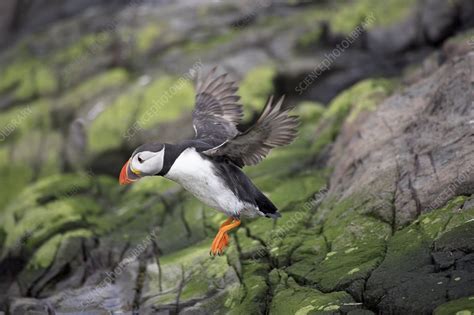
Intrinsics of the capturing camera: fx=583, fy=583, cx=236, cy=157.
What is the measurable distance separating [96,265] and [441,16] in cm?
1062

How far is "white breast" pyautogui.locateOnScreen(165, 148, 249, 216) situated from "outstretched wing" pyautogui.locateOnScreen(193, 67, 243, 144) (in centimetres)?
118

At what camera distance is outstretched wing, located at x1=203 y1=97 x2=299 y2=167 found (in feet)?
19.7

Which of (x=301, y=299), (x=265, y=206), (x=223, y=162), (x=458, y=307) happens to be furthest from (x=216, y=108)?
(x=458, y=307)

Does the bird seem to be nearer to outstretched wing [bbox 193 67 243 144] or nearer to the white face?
the white face

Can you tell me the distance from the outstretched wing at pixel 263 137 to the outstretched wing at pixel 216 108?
1.12 metres

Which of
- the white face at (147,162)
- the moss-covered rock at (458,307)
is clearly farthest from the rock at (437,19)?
the moss-covered rock at (458,307)

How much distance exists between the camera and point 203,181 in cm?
643

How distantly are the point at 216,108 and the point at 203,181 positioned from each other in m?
1.89

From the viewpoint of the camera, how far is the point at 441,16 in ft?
47.4

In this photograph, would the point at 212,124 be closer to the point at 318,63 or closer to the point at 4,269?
the point at 4,269

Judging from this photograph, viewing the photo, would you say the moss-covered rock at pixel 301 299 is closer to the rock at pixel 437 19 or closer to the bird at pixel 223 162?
the bird at pixel 223 162

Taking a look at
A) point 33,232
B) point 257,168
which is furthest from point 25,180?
point 257,168

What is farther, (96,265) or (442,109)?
(96,265)

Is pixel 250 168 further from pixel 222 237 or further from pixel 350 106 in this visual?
Answer: pixel 222 237
